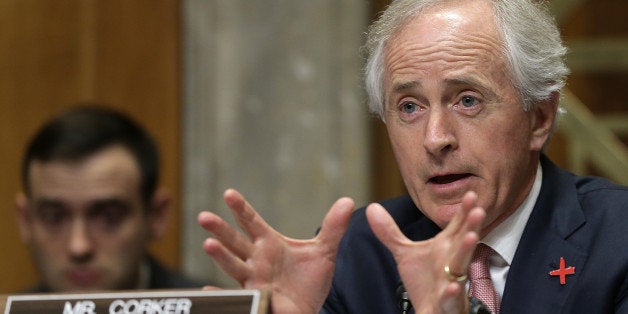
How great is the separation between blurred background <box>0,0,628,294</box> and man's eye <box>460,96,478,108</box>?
5.56 feet

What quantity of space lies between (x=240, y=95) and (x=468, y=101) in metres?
1.91

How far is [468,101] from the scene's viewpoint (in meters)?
2.37

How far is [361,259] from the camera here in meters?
2.54

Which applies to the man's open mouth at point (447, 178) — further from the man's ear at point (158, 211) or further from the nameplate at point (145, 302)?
the man's ear at point (158, 211)

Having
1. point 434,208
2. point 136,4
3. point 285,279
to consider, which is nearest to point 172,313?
point 285,279

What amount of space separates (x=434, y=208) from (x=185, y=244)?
198 centimetres

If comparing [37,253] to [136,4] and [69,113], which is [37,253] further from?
[136,4]

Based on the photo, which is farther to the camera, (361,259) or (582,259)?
(361,259)

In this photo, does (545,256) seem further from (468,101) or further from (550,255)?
(468,101)

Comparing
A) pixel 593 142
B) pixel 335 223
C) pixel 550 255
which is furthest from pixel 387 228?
pixel 593 142

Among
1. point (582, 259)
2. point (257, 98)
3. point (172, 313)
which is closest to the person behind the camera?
point (172, 313)

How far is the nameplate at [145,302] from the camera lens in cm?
193

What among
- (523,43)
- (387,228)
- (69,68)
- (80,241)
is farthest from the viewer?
(69,68)

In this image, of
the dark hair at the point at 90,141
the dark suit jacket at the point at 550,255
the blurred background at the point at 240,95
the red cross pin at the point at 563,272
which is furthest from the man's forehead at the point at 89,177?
the red cross pin at the point at 563,272
